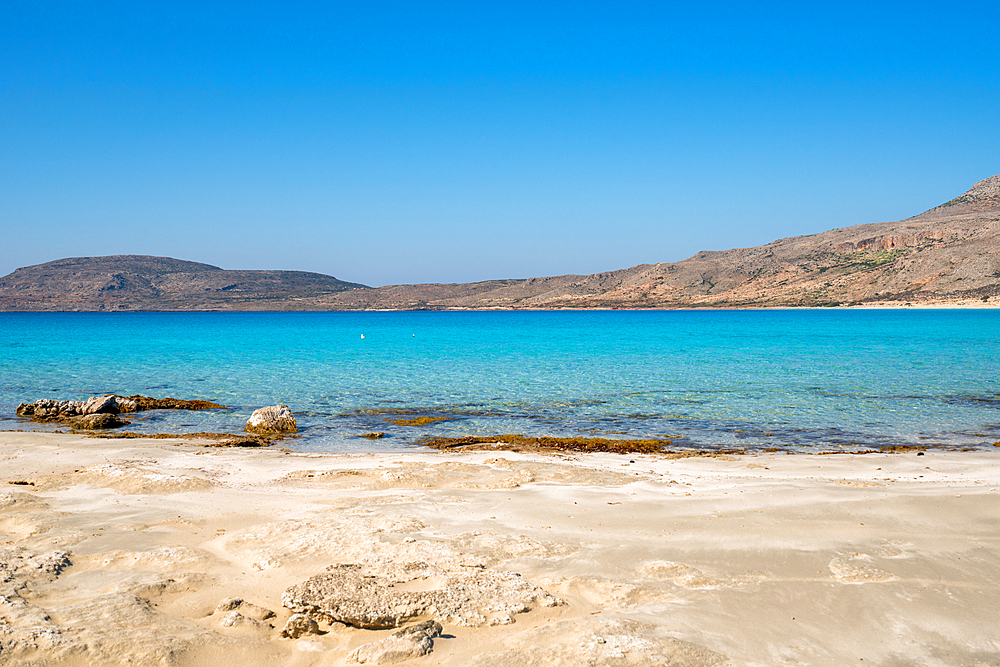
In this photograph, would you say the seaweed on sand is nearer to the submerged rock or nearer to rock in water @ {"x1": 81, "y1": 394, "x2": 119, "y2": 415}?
rock in water @ {"x1": 81, "y1": 394, "x2": 119, "y2": 415}

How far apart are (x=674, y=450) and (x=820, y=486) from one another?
13.7 ft

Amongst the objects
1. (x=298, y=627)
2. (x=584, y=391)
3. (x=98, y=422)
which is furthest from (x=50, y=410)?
(x=298, y=627)

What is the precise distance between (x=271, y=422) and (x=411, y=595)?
1178cm

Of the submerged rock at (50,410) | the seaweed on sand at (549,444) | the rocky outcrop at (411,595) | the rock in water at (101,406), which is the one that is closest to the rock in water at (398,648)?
the rocky outcrop at (411,595)

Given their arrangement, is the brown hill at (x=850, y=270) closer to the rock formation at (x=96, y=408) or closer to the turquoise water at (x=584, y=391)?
the turquoise water at (x=584, y=391)

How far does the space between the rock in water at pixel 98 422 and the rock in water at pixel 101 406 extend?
84cm

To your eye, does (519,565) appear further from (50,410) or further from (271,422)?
(50,410)

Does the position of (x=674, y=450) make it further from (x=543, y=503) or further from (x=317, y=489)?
(x=317, y=489)

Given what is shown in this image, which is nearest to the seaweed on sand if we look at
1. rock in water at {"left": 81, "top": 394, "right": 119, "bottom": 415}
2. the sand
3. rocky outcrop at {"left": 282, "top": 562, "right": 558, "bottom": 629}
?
the sand

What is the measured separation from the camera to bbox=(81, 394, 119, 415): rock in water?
57.6 feet

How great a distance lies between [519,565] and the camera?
552 centimetres

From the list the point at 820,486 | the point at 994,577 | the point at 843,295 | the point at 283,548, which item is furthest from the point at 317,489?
the point at 843,295

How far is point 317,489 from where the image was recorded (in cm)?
882

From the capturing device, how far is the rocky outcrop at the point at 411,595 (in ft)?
14.6
